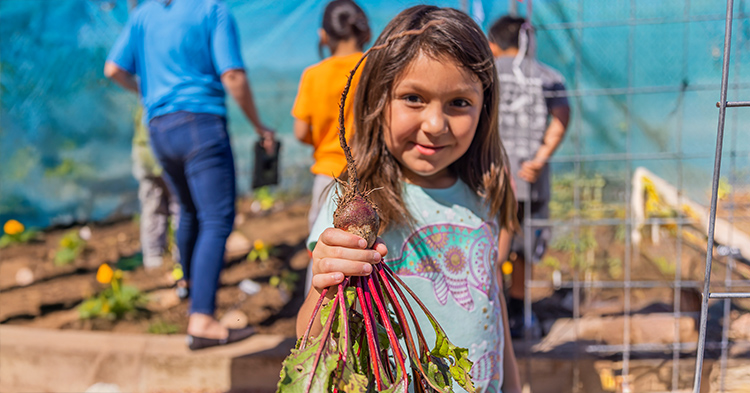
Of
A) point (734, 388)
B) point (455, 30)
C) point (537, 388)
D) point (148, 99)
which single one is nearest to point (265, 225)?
point (148, 99)

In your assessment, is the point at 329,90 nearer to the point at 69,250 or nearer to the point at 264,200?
the point at 69,250

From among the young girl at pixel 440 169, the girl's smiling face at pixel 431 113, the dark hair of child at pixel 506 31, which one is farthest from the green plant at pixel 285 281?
the girl's smiling face at pixel 431 113

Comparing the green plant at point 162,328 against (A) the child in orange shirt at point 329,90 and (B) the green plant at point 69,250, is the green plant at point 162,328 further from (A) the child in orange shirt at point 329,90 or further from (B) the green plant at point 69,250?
(B) the green plant at point 69,250

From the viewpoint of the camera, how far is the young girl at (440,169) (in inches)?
52.5

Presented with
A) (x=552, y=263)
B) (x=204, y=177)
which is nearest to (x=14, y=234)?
(x=204, y=177)

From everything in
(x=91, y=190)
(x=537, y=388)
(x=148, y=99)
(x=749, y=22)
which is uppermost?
(x=749, y=22)

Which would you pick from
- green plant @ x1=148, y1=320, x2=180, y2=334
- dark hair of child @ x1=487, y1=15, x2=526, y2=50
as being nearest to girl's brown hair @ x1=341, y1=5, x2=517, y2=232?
dark hair of child @ x1=487, y1=15, x2=526, y2=50

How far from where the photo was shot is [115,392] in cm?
281

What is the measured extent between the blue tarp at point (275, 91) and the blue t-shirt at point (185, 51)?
3.95 feet

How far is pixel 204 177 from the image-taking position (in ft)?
10.2

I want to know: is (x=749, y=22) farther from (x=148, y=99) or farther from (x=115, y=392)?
(x=115, y=392)

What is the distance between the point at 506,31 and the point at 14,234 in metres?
4.93

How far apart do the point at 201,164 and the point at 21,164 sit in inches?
136

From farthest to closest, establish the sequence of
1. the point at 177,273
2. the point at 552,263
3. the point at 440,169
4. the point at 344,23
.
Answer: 1. the point at 552,263
2. the point at 177,273
3. the point at 344,23
4. the point at 440,169
